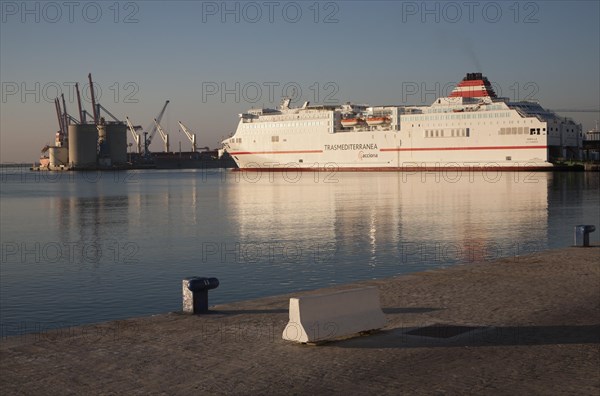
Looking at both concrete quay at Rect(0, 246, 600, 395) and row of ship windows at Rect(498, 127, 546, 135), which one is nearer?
concrete quay at Rect(0, 246, 600, 395)

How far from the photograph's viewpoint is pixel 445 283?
1006 centimetres

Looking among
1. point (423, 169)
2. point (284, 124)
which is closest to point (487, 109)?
point (423, 169)

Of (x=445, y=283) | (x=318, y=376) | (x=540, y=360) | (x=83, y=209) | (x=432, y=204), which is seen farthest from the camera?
(x=83, y=209)

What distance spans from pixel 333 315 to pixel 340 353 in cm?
53

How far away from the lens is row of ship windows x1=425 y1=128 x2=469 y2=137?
72.2 meters

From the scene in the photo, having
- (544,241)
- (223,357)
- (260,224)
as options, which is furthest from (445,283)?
(260,224)

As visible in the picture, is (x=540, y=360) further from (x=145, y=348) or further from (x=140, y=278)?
(x=140, y=278)

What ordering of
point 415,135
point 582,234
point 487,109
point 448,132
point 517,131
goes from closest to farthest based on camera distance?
1. point 582,234
2. point 517,131
3. point 487,109
4. point 448,132
5. point 415,135

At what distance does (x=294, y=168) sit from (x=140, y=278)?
7279 centimetres

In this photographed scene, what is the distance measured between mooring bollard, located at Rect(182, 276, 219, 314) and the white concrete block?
161 centimetres

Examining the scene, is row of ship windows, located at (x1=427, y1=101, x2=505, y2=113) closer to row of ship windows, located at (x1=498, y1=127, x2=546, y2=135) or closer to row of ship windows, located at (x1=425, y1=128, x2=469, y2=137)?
row of ship windows, located at (x1=425, y1=128, x2=469, y2=137)

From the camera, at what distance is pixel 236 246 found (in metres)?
18.5

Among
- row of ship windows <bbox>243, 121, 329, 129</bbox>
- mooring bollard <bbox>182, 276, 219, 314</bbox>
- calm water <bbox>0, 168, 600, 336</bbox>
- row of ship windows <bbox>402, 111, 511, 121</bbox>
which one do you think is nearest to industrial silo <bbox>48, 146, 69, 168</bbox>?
row of ship windows <bbox>243, 121, 329, 129</bbox>

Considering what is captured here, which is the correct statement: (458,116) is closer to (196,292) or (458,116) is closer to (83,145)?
(196,292)
